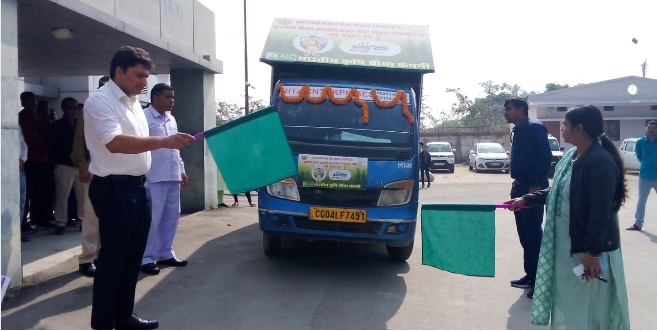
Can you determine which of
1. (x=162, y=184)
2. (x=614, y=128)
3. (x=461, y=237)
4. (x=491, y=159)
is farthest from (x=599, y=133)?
(x=614, y=128)

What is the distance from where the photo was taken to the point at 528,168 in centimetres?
557

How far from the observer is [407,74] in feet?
25.5

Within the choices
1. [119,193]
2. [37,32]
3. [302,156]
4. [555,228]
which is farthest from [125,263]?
[37,32]

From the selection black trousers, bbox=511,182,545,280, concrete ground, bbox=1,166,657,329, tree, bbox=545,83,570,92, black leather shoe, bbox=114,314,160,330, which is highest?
tree, bbox=545,83,570,92

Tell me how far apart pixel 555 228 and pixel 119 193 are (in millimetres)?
2864

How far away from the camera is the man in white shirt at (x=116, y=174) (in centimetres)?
351

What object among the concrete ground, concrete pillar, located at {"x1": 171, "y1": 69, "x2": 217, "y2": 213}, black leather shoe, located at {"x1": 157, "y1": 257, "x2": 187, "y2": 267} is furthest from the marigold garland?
concrete pillar, located at {"x1": 171, "y1": 69, "x2": 217, "y2": 213}

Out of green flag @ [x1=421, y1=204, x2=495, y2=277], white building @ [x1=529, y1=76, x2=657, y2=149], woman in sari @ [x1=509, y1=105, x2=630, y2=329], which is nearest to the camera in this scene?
woman in sari @ [x1=509, y1=105, x2=630, y2=329]

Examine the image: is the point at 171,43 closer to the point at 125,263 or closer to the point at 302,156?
the point at 302,156

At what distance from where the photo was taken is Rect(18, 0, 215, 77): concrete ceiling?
620cm

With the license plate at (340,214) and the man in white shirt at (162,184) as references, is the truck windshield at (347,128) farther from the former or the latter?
the man in white shirt at (162,184)

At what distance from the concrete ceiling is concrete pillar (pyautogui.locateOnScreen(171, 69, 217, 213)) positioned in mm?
272

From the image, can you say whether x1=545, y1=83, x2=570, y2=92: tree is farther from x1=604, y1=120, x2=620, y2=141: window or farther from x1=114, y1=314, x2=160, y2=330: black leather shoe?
x1=114, y1=314, x2=160, y2=330: black leather shoe

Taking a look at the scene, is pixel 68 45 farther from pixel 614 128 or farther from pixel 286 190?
pixel 614 128
